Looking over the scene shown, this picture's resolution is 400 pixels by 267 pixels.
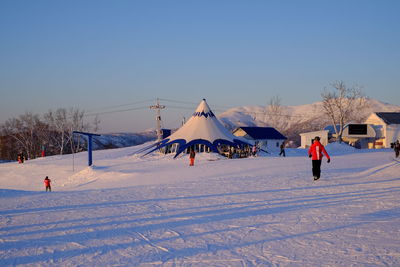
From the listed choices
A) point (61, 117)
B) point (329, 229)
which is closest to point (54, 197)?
point (329, 229)

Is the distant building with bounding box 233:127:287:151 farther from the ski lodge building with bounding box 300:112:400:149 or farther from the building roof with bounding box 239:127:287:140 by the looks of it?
the ski lodge building with bounding box 300:112:400:149

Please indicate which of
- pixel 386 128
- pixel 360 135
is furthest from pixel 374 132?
pixel 360 135

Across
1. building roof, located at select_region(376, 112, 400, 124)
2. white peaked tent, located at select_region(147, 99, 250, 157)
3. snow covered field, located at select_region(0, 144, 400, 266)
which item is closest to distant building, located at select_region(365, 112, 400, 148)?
building roof, located at select_region(376, 112, 400, 124)

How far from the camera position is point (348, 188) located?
35.9 ft

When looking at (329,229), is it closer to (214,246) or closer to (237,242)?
(237,242)

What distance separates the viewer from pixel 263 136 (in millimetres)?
46906

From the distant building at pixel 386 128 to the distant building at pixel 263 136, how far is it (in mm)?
14086

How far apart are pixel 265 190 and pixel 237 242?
217 inches

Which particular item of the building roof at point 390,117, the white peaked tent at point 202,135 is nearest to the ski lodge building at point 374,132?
the building roof at point 390,117

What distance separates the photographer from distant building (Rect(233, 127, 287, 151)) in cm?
4619

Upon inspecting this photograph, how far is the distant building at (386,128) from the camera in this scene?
49438 mm

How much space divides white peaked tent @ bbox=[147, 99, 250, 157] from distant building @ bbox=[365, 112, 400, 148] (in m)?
26.8

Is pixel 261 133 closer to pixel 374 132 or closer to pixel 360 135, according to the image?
pixel 360 135

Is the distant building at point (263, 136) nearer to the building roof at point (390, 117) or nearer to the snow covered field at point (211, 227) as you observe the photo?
the building roof at point (390, 117)
